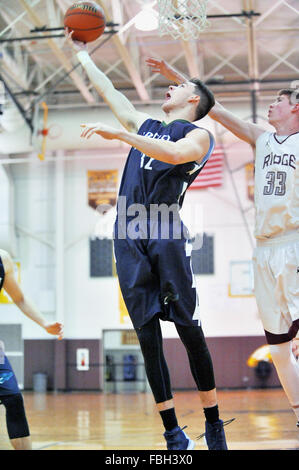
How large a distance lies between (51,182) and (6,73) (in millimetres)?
3452

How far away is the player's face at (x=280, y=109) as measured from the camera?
4.12 metres

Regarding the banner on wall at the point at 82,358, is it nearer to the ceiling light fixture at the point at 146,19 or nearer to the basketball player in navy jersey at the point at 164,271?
the ceiling light fixture at the point at 146,19

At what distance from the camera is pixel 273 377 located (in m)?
15.4

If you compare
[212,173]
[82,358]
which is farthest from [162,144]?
[82,358]

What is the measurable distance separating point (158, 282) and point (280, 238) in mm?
1024

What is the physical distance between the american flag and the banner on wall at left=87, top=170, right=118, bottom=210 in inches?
87.4

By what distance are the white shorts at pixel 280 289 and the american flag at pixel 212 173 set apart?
1102 cm

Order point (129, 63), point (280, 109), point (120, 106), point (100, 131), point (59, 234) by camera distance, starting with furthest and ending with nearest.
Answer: point (59, 234) < point (129, 63) < point (280, 109) < point (120, 106) < point (100, 131)

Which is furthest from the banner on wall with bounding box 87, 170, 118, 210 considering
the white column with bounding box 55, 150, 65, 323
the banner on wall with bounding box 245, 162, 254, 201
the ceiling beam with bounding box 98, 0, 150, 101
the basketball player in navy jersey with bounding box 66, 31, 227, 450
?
the basketball player in navy jersey with bounding box 66, 31, 227, 450

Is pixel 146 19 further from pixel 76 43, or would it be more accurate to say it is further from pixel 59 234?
pixel 59 234

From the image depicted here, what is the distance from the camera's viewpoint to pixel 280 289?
157 inches

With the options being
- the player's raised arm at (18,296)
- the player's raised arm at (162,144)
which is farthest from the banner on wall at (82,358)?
the player's raised arm at (162,144)

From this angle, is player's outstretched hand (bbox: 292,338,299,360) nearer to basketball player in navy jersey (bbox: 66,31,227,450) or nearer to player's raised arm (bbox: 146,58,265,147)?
basketball player in navy jersey (bbox: 66,31,227,450)

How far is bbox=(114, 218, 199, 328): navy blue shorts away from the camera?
11.0ft
